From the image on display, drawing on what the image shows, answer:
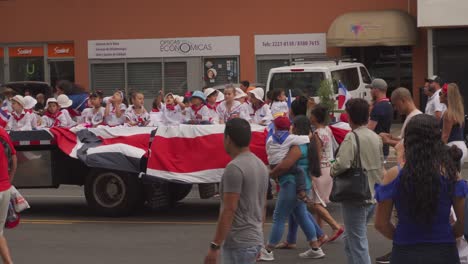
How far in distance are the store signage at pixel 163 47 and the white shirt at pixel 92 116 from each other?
15522mm

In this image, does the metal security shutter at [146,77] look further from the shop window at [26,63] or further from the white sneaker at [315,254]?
the white sneaker at [315,254]

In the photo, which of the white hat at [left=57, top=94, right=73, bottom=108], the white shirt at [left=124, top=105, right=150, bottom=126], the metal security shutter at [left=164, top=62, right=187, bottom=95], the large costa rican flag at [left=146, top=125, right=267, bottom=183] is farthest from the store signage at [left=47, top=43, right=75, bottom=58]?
the large costa rican flag at [left=146, top=125, right=267, bottom=183]

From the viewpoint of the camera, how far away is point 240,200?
5938 millimetres

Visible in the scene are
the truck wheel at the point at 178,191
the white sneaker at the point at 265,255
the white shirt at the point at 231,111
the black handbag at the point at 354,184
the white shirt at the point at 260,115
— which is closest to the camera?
the black handbag at the point at 354,184


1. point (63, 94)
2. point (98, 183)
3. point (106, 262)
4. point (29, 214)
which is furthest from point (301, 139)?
point (63, 94)

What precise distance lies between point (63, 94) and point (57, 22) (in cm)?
1663

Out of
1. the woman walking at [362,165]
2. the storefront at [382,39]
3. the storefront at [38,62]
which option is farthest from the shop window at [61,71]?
the woman walking at [362,165]

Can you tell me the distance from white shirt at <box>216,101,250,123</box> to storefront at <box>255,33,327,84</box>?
48.4 feet

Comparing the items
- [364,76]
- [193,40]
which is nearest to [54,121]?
[364,76]

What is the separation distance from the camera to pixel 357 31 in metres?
27.1

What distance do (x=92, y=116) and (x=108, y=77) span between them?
55.5 feet

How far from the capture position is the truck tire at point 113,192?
1232 cm

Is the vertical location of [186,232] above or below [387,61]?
below

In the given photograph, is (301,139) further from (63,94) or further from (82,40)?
(82,40)
